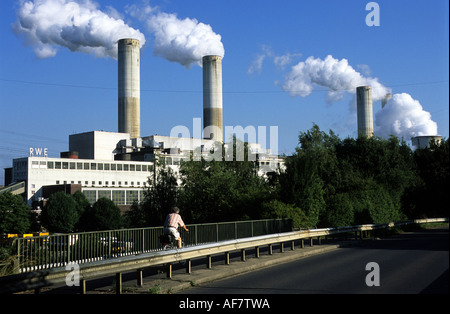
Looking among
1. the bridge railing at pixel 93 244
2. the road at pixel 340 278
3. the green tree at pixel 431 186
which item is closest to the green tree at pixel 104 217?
the green tree at pixel 431 186

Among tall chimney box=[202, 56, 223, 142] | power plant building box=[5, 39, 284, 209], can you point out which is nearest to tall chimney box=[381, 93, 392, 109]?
power plant building box=[5, 39, 284, 209]

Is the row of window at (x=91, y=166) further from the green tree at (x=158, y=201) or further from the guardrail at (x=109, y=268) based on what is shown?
the guardrail at (x=109, y=268)

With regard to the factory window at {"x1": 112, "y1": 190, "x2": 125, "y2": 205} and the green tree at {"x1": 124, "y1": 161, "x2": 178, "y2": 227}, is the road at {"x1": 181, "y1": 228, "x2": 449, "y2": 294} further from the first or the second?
the factory window at {"x1": 112, "y1": 190, "x2": 125, "y2": 205}

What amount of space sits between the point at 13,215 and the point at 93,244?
283 feet

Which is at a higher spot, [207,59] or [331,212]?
[207,59]

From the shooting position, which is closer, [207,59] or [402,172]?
[402,172]

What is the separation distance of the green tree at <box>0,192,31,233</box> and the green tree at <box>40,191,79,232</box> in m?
3.90

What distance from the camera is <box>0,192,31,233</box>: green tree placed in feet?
302

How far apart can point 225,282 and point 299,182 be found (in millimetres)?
18788

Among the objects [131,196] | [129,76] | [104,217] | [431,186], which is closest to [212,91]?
[129,76]

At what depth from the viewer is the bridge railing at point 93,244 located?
12.6 m
